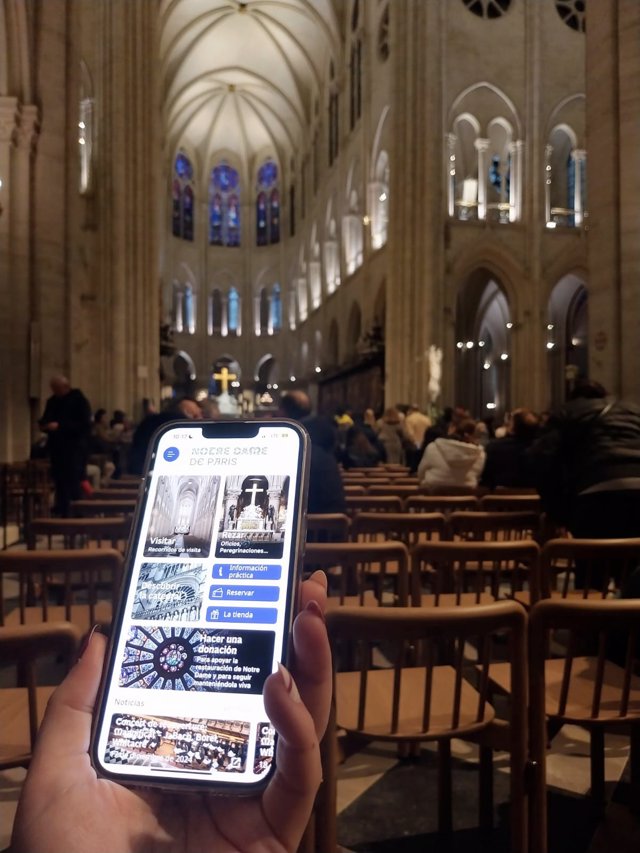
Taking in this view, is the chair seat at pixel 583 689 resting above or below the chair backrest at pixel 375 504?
below

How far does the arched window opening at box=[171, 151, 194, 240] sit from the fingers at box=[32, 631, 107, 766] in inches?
1980

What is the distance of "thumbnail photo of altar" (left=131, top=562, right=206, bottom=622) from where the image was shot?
101cm

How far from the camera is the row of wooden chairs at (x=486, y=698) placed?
1876 millimetres

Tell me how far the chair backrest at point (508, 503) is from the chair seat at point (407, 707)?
233 centimetres

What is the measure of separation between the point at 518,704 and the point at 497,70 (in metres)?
27.0

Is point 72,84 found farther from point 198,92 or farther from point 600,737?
point 198,92

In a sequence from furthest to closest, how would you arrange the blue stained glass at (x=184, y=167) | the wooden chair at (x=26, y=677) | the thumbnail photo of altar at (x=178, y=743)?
the blue stained glass at (x=184, y=167), the wooden chair at (x=26, y=677), the thumbnail photo of altar at (x=178, y=743)

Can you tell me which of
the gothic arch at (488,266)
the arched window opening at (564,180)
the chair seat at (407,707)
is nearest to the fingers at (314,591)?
the chair seat at (407,707)

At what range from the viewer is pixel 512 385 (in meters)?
25.2

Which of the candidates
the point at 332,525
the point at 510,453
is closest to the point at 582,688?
the point at 332,525

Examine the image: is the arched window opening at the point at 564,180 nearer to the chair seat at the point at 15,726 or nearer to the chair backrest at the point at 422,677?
the chair backrest at the point at 422,677

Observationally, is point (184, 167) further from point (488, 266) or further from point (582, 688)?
point (582, 688)

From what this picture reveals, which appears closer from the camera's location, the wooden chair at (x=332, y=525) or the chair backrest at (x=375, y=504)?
the wooden chair at (x=332, y=525)

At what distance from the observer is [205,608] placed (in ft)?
3.31
